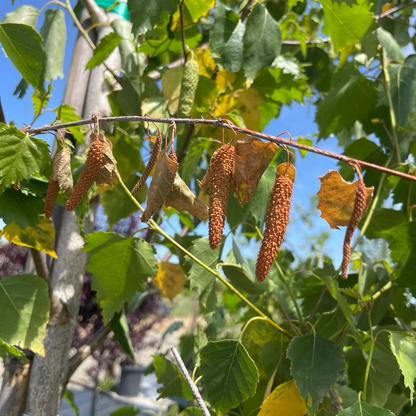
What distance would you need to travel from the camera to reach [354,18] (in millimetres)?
579

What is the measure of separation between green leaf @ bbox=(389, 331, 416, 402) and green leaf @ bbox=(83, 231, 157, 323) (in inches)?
12.5

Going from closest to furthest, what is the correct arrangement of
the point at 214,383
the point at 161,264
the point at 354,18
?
1. the point at 214,383
2. the point at 354,18
3. the point at 161,264

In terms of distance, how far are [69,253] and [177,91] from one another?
12.4 inches

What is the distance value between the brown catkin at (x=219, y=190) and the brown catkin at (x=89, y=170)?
3.8 inches

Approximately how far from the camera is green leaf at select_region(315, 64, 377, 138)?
0.68 metres

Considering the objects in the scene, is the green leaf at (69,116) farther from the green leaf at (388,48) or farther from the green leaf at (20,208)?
the green leaf at (388,48)

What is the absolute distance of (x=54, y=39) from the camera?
0.66m

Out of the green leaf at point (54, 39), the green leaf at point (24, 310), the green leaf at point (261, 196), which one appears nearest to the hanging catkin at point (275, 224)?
the green leaf at point (261, 196)

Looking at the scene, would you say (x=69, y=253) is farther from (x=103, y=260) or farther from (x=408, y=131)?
(x=408, y=131)

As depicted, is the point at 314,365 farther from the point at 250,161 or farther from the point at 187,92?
the point at 187,92

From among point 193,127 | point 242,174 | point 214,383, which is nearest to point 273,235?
point 242,174

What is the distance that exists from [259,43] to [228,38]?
7 centimetres

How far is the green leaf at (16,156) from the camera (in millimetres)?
387

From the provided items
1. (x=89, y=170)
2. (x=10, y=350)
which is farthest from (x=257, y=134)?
(x=10, y=350)
